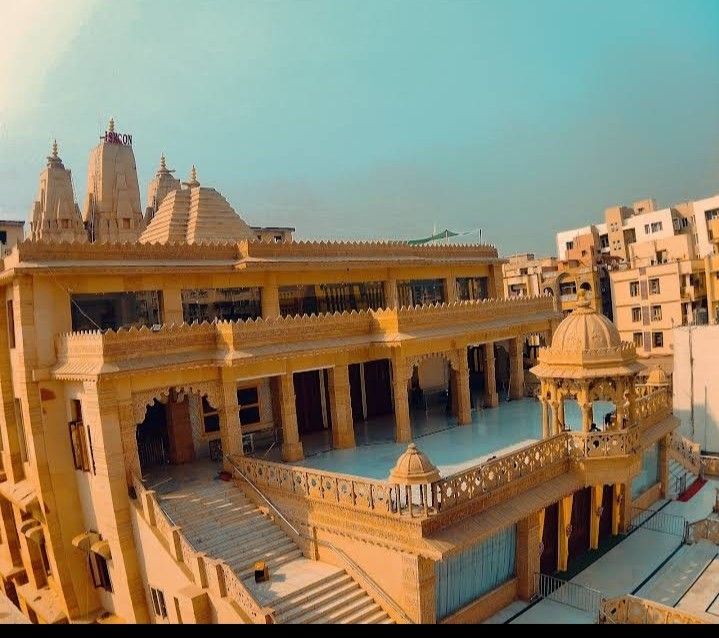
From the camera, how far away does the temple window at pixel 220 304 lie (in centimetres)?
1945

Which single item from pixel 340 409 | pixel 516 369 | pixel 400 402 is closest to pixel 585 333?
pixel 400 402

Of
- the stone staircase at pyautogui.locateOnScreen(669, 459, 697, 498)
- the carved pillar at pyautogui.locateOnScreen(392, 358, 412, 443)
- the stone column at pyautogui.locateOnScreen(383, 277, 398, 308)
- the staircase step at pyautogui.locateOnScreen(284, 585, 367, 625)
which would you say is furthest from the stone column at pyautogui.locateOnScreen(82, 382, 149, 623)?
the stone staircase at pyautogui.locateOnScreen(669, 459, 697, 498)

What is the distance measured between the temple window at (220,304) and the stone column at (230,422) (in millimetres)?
3051

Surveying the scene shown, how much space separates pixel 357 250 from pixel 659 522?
45.4 ft

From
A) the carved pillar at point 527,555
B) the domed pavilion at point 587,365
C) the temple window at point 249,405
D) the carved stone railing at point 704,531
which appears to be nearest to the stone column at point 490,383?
the domed pavilion at point 587,365

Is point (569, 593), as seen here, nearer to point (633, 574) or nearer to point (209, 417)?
point (633, 574)

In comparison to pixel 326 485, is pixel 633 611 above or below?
below

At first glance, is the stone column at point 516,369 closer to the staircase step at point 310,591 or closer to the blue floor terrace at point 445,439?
the blue floor terrace at point 445,439

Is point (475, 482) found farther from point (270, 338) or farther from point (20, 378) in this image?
point (20, 378)

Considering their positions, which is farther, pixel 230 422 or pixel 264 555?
pixel 230 422

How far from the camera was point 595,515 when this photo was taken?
17.2 meters

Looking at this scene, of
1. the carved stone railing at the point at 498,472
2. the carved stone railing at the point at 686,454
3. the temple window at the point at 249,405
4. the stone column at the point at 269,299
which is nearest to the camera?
the carved stone railing at the point at 498,472

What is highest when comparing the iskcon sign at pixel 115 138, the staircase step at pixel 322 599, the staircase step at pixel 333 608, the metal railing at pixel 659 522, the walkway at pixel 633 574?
the iskcon sign at pixel 115 138
